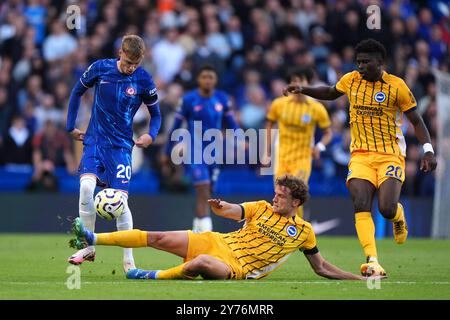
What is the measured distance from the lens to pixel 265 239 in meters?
9.91

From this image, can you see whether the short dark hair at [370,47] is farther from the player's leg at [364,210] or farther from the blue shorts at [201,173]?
Result: the blue shorts at [201,173]

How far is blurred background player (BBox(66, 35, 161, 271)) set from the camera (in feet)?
35.3

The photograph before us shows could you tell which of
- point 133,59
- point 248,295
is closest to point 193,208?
point 133,59

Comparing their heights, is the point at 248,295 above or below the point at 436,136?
below

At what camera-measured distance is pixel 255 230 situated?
9.96 metres

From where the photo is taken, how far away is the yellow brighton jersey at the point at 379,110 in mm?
11031

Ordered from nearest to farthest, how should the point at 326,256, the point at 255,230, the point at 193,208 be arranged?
1. the point at 255,230
2. the point at 326,256
3. the point at 193,208

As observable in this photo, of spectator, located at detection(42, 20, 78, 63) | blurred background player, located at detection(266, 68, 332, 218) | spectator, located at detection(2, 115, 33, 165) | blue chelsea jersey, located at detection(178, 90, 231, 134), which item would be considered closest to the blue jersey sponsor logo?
blurred background player, located at detection(266, 68, 332, 218)

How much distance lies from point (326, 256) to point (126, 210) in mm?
4389

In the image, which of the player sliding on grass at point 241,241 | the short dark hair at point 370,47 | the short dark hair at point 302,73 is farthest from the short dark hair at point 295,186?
the short dark hair at point 302,73

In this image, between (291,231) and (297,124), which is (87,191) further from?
(297,124)

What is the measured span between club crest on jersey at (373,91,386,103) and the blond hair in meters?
2.53

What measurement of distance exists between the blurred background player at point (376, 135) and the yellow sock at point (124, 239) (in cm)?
251
